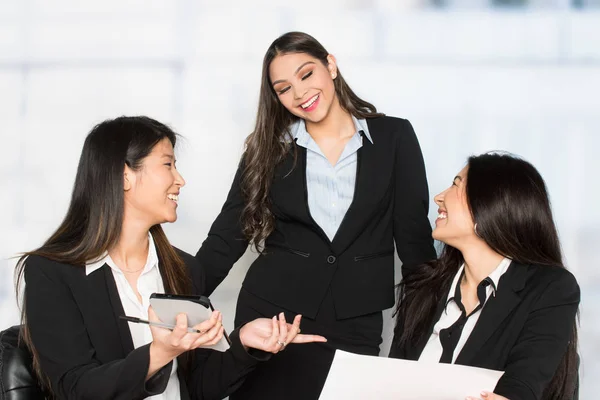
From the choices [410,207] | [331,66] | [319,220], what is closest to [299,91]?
[331,66]

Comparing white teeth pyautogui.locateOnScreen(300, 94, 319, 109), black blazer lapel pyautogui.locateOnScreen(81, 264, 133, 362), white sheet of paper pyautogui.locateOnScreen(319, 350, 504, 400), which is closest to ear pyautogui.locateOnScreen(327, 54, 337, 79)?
white teeth pyautogui.locateOnScreen(300, 94, 319, 109)

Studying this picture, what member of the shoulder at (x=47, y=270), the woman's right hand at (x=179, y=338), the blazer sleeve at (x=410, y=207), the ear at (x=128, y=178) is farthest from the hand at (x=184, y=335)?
the blazer sleeve at (x=410, y=207)

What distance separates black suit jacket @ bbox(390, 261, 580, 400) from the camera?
196 cm

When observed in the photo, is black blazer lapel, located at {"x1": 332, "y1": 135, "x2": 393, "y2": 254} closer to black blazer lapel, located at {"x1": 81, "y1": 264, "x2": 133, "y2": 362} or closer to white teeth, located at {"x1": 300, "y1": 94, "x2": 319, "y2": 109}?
white teeth, located at {"x1": 300, "y1": 94, "x2": 319, "y2": 109}

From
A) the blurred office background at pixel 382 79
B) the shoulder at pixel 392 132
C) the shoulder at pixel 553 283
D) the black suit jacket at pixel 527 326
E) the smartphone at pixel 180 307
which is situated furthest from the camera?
the blurred office background at pixel 382 79

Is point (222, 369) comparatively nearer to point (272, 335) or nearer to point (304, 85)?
point (272, 335)

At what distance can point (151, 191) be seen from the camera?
2213 millimetres

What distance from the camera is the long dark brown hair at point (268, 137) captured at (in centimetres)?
275

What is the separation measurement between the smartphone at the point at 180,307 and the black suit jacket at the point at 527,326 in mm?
736

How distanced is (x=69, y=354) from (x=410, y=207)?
4.09 feet

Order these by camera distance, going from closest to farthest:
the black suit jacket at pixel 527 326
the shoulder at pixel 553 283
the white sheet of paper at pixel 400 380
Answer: the white sheet of paper at pixel 400 380
the black suit jacket at pixel 527 326
the shoulder at pixel 553 283

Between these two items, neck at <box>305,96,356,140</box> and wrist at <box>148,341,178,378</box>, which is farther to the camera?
neck at <box>305,96,356,140</box>

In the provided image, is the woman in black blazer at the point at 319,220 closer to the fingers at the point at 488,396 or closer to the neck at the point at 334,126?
the neck at the point at 334,126

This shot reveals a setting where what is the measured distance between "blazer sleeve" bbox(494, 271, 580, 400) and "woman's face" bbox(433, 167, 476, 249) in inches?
11.3
